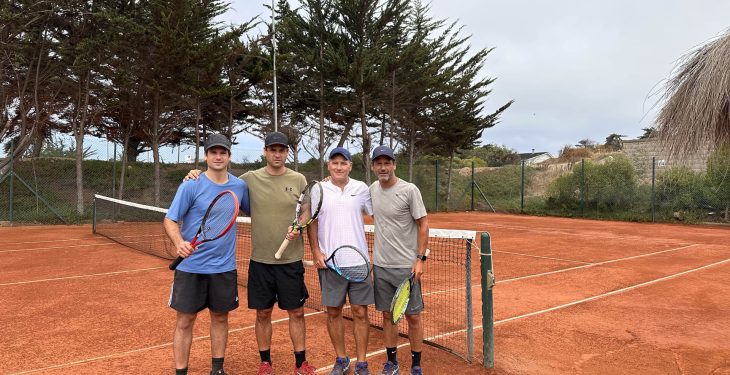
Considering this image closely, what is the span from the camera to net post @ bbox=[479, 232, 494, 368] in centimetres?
393

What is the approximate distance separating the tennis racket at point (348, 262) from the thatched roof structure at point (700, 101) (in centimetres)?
246

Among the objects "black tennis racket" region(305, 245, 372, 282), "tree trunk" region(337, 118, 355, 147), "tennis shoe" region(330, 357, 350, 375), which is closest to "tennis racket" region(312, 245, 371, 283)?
"black tennis racket" region(305, 245, 372, 282)

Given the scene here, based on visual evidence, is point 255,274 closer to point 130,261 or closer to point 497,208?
point 130,261

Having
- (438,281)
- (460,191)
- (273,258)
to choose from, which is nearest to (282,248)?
(273,258)

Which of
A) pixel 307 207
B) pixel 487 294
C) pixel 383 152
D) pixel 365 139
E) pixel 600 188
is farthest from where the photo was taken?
pixel 365 139

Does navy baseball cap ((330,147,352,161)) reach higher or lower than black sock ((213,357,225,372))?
higher

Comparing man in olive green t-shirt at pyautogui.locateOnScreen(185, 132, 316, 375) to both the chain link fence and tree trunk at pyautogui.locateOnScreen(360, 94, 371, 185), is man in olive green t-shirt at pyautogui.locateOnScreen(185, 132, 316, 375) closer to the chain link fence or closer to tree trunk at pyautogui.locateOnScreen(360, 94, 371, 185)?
the chain link fence

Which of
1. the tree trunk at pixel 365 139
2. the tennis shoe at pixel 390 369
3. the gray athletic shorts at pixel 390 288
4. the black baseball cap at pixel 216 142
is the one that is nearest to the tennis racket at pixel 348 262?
the gray athletic shorts at pixel 390 288

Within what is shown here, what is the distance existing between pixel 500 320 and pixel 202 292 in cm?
347

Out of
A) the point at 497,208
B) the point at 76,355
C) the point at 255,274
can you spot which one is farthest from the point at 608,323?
the point at 497,208

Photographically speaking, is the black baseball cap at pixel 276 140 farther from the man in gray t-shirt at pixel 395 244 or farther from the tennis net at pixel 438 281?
the tennis net at pixel 438 281

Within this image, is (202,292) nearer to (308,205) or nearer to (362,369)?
(308,205)

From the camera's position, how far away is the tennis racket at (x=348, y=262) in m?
3.57

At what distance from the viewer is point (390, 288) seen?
145 inches
